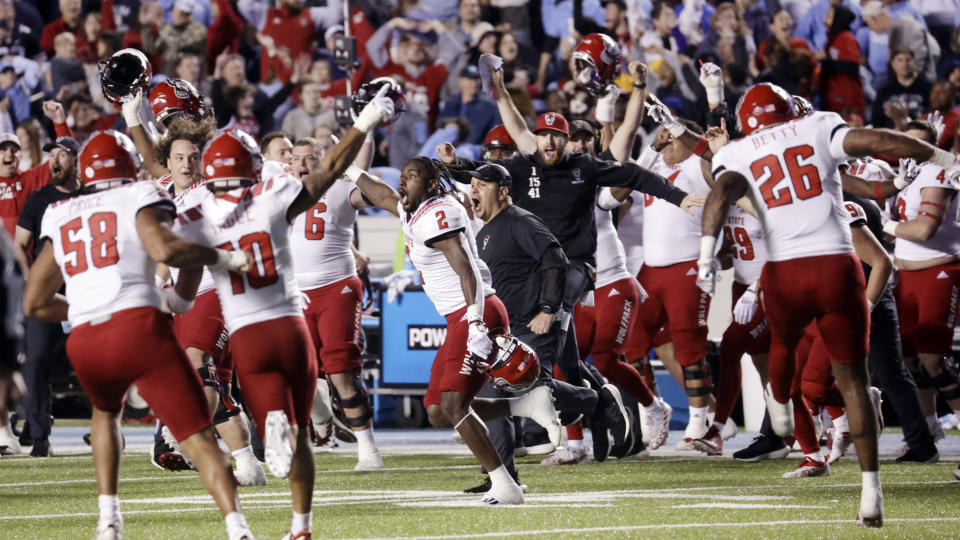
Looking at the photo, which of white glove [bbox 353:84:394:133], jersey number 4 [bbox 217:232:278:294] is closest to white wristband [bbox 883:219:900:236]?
white glove [bbox 353:84:394:133]

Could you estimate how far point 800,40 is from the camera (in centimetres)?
1708

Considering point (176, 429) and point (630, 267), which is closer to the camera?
point (176, 429)

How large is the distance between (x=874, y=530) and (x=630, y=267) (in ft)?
18.6

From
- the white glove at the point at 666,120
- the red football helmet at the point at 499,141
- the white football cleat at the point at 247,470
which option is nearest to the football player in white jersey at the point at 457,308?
the white football cleat at the point at 247,470

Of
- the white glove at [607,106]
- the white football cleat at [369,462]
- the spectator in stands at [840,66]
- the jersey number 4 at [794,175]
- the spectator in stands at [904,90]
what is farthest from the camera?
the spectator in stands at [840,66]

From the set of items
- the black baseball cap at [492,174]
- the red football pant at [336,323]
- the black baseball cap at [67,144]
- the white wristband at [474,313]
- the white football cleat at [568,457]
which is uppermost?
the black baseball cap at [67,144]

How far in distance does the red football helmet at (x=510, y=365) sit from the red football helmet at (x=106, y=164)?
85.5 inches

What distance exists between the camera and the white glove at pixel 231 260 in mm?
5727

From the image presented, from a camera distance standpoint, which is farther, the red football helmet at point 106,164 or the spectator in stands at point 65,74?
the spectator in stands at point 65,74

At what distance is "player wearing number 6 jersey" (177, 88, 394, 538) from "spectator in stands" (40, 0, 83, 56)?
13.4m

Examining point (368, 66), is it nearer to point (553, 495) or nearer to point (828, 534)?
point (553, 495)

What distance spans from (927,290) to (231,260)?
613cm

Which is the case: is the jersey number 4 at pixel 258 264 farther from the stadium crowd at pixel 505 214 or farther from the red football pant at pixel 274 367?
the red football pant at pixel 274 367

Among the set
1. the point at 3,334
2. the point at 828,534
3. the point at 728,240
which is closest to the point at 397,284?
the point at 728,240
